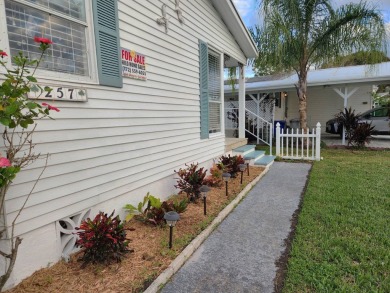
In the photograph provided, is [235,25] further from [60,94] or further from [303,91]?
[60,94]

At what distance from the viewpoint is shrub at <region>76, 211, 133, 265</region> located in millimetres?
2377

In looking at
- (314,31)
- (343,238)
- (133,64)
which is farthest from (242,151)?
(314,31)

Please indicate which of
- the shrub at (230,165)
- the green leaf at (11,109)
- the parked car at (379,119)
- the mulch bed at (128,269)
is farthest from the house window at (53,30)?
the parked car at (379,119)

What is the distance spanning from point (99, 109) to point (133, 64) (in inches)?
34.8

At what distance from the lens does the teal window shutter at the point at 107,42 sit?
279cm

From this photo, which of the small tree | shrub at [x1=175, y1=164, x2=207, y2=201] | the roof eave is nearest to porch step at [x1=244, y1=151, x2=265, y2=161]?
shrub at [x1=175, y1=164, x2=207, y2=201]

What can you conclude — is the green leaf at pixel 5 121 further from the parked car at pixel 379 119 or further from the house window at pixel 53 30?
the parked car at pixel 379 119

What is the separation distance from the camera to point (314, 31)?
8.27m

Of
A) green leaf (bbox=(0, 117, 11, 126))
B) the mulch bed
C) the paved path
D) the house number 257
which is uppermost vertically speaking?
the house number 257

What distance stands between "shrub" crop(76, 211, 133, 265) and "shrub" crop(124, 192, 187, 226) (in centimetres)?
75

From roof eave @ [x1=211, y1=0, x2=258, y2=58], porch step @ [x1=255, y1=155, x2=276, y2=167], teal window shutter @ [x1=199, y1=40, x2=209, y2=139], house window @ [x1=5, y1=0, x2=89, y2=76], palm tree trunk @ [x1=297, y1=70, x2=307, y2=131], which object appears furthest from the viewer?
palm tree trunk @ [x1=297, y1=70, x2=307, y2=131]

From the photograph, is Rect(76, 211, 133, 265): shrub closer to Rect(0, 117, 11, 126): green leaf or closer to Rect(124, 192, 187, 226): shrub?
Rect(124, 192, 187, 226): shrub

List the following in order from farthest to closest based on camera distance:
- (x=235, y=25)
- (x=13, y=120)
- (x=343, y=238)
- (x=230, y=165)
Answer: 1. (x=235, y=25)
2. (x=230, y=165)
3. (x=343, y=238)
4. (x=13, y=120)

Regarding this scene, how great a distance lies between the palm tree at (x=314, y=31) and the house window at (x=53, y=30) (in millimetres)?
6514
